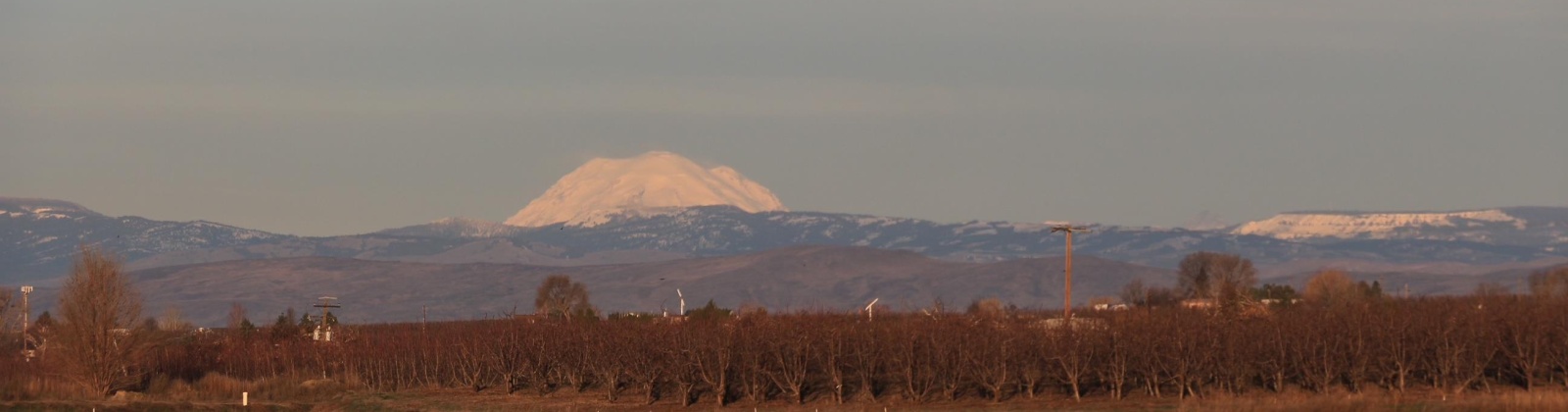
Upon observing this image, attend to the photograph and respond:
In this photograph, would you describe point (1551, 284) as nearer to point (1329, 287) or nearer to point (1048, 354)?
point (1329, 287)

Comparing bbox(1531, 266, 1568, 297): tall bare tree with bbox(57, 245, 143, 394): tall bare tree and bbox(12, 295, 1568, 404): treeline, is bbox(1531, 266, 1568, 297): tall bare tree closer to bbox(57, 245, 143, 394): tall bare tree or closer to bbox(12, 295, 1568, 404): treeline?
bbox(12, 295, 1568, 404): treeline

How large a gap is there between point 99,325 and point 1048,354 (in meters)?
36.1

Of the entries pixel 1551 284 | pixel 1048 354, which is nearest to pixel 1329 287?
pixel 1551 284

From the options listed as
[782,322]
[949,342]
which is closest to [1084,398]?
[949,342]

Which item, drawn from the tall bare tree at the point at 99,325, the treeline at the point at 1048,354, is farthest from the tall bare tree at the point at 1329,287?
the tall bare tree at the point at 99,325

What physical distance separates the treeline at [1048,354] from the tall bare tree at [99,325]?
95 centimetres

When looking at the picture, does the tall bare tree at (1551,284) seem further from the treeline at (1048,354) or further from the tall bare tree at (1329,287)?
the tall bare tree at (1329,287)

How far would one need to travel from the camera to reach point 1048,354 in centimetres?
6719

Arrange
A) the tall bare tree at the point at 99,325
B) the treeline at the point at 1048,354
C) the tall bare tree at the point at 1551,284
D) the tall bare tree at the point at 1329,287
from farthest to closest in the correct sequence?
the tall bare tree at the point at 1329,287
the tall bare tree at the point at 1551,284
the tall bare tree at the point at 99,325
the treeline at the point at 1048,354

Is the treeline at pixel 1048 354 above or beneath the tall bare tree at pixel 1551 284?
beneath

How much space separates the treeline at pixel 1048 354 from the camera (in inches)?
2547

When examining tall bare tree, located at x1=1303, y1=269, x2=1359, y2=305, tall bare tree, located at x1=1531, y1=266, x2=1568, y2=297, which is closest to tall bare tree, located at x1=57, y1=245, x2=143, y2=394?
tall bare tree, located at x1=1531, y1=266, x2=1568, y2=297

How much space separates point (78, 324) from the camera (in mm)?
76938

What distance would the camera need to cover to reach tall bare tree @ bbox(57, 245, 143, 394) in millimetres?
76688
